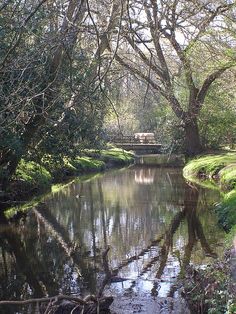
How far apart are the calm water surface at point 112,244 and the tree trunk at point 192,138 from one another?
45.4 feet

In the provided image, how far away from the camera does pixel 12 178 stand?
20.8 m

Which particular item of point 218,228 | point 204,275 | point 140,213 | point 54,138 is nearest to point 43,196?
point 54,138

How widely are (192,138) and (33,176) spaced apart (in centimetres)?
1572

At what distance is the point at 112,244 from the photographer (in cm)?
1324

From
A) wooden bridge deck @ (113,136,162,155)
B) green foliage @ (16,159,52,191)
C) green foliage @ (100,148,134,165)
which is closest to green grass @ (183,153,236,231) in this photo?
green foliage @ (16,159,52,191)

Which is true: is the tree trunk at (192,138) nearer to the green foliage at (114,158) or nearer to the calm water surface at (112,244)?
the green foliage at (114,158)

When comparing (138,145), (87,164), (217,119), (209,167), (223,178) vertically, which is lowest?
(223,178)

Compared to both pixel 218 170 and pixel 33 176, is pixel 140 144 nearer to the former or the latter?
pixel 218 170

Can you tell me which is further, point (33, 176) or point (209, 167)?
point (209, 167)

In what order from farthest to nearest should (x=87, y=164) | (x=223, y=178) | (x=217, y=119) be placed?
(x=87, y=164), (x=217, y=119), (x=223, y=178)

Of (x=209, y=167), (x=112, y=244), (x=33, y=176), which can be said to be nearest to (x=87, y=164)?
(x=209, y=167)

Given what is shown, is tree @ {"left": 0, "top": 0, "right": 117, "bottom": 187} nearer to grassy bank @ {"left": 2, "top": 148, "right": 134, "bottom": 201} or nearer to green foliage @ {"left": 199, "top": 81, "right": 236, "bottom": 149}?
grassy bank @ {"left": 2, "top": 148, "right": 134, "bottom": 201}

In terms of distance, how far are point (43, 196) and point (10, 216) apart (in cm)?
521

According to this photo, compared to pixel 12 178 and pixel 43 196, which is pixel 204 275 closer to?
pixel 12 178
